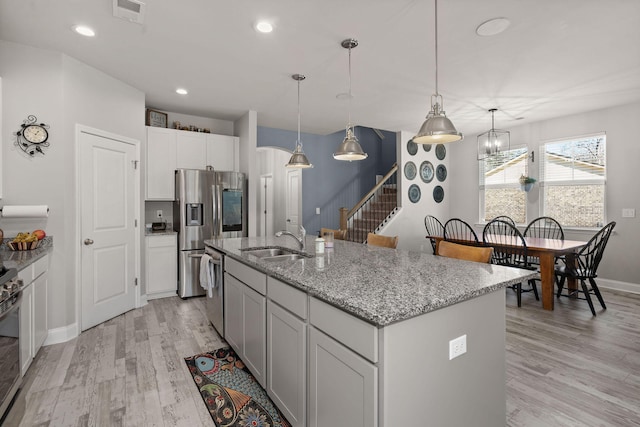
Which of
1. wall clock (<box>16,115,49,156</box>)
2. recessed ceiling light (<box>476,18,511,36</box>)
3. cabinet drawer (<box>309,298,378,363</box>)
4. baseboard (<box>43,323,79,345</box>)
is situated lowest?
baseboard (<box>43,323,79,345</box>)

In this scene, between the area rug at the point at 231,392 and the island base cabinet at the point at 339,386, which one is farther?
the area rug at the point at 231,392

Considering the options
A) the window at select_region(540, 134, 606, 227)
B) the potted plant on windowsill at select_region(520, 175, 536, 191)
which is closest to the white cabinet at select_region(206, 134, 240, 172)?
the potted plant on windowsill at select_region(520, 175, 536, 191)

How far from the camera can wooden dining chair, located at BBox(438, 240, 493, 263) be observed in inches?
89.3

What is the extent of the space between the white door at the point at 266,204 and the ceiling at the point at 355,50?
8.33ft

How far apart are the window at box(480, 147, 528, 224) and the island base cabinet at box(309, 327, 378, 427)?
5.45m

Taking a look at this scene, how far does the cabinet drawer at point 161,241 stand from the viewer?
13.7ft

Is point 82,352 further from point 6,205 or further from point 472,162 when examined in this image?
point 472,162

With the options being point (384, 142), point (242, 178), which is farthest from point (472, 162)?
point (242, 178)

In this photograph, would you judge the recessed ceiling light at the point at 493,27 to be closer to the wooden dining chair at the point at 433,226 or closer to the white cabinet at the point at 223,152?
the white cabinet at the point at 223,152

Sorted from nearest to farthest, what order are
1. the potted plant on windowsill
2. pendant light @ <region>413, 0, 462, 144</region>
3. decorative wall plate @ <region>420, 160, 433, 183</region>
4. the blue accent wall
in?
1. pendant light @ <region>413, 0, 462, 144</region>
2. the potted plant on windowsill
3. the blue accent wall
4. decorative wall plate @ <region>420, 160, 433, 183</region>

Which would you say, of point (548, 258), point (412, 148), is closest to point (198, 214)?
point (412, 148)

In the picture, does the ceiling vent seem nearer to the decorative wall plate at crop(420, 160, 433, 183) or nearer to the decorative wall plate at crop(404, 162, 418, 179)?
the decorative wall plate at crop(404, 162, 418, 179)

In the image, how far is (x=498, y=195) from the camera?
6043mm

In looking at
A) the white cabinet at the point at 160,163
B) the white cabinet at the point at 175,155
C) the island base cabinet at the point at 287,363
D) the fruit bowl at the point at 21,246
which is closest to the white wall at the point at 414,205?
the white cabinet at the point at 175,155
